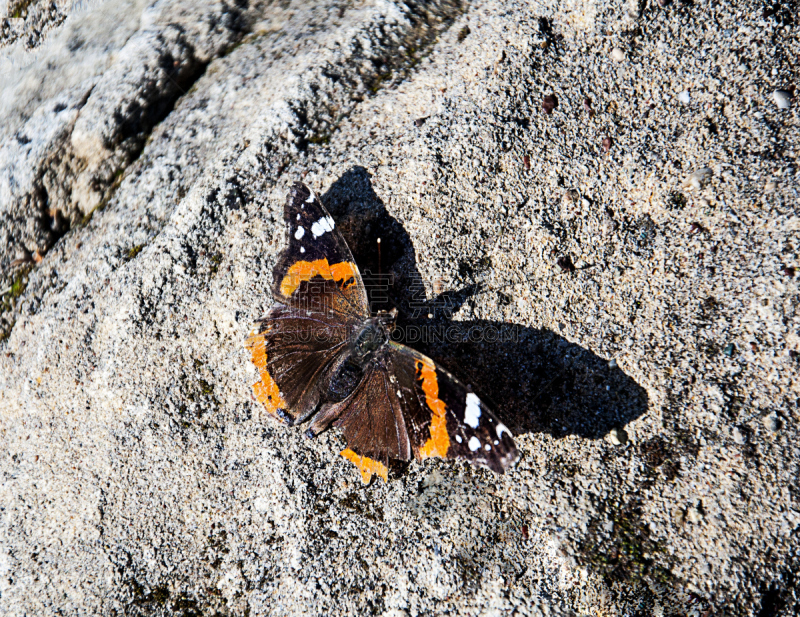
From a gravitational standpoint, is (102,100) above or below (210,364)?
above

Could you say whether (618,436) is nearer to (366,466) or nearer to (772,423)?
(772,423)

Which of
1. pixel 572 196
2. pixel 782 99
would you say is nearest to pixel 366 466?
pixel 572 196

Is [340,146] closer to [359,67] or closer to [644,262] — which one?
[359,67]

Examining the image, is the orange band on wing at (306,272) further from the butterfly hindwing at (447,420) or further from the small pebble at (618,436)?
the small pebble at (618,436)

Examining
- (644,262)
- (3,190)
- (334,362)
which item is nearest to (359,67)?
(334,362)

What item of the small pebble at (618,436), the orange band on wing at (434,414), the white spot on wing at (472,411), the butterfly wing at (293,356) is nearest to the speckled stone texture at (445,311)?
the small pebble at (618,436)

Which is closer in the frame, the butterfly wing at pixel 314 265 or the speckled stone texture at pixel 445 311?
the speckled stone texture at pixel 445 311

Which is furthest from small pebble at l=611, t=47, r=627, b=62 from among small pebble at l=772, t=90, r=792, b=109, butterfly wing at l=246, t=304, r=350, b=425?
butterfly wing at l=246, t=304, r=350, b=425
